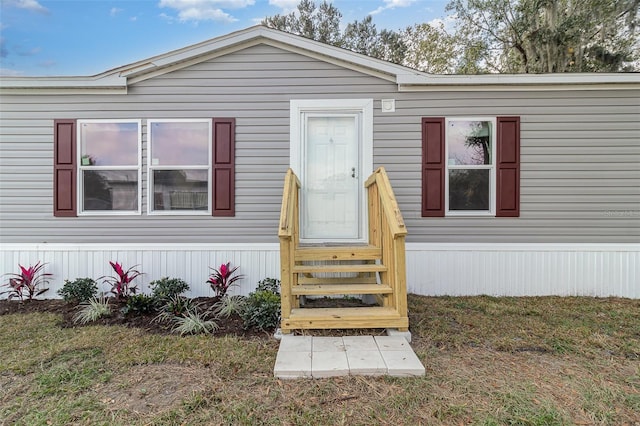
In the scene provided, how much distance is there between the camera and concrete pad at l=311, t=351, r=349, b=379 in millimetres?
2367

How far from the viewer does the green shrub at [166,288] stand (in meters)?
3.94

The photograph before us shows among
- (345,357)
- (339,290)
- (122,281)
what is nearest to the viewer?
(345,357)

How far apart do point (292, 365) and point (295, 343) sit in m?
0.40

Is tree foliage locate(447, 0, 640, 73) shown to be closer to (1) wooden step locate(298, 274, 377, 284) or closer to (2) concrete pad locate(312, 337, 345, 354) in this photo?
(1) wooden step locate(298, 274, 377, 284)

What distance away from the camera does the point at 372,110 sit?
4.47 meters

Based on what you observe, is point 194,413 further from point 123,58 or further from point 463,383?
point 123,58

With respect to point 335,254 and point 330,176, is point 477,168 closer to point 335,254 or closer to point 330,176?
point 330,176

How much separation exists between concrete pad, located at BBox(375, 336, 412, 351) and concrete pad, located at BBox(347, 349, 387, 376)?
0.13 meters

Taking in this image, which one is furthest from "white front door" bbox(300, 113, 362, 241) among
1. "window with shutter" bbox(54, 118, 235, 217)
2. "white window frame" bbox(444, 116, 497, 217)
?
"white window frame" bbox(444, 116, 497, 217)

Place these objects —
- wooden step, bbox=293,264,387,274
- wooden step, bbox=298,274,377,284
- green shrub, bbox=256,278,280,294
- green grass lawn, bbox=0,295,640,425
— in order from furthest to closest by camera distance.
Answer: green shrub, bbox=256,278,280,294
wooden step, bbox=298,274,377,284
wooden step, bbox=293,264,387,274
green grass lawn, bbox=0,295,640,425

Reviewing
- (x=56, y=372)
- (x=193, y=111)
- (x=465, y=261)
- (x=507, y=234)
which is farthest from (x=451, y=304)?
(x=193, y=111)

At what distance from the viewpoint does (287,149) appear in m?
4.50

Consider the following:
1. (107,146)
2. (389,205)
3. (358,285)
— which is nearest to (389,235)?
(389,205)

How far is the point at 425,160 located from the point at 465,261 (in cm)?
152
